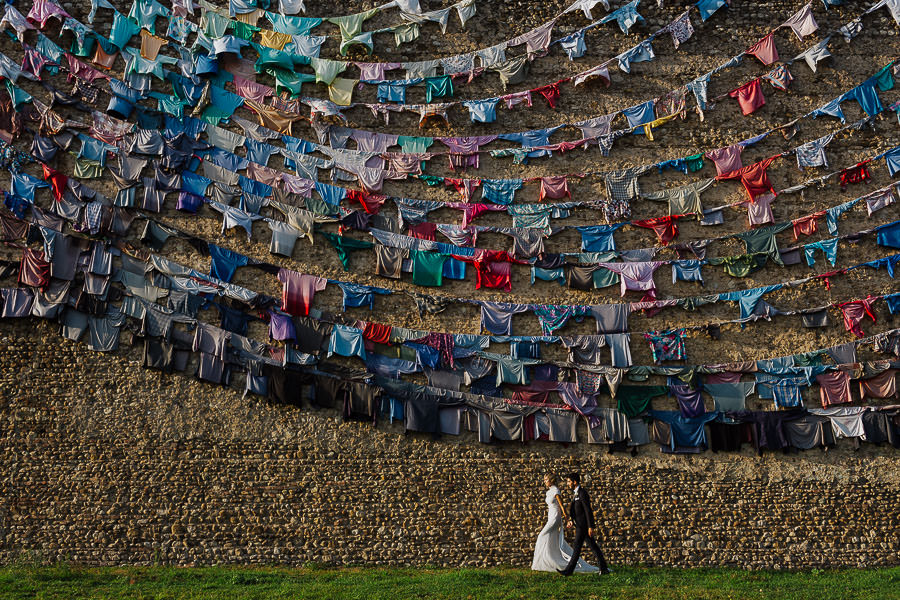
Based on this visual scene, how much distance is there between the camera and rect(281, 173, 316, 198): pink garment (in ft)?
45.3

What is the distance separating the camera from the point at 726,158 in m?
14.5

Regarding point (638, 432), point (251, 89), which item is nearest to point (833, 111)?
point (638, 432)

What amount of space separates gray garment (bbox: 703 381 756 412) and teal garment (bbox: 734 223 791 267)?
6.95 feet

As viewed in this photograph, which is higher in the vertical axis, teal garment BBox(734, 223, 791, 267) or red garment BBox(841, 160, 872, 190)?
red garment BBox(841, 160, 872, 190)

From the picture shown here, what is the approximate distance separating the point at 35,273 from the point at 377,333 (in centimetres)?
479

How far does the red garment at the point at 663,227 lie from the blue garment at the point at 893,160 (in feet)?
12.1

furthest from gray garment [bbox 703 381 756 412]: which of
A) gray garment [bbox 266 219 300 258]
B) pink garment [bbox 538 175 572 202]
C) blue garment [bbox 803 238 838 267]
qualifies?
gray garment [bbox 266 219 300 258]

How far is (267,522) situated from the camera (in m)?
11.8

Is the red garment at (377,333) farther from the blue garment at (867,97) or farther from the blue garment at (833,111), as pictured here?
the blue garment at (867,97)

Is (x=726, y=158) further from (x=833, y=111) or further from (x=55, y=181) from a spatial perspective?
(x=55, y=181)

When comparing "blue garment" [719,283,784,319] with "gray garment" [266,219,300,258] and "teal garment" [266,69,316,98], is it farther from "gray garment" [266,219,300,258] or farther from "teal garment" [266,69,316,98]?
"teal garment" [266,69,316,98]

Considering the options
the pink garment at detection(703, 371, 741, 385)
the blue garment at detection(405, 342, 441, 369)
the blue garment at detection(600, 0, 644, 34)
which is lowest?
the pink garment at detection(703, 371, 741, 385)

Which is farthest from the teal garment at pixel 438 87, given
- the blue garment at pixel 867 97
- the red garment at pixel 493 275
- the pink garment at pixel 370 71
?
the blue garment at pixel 867 97

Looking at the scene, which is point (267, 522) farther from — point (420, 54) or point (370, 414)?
point (420, 54)
